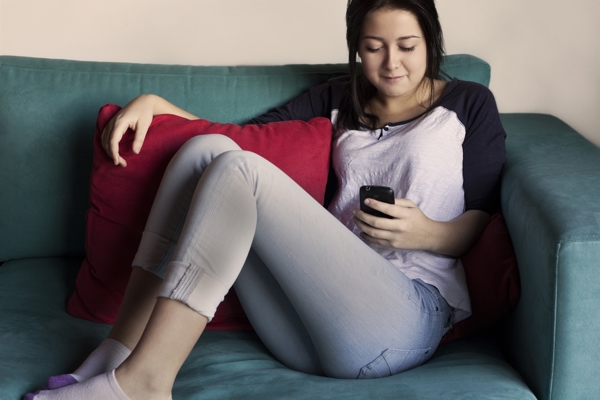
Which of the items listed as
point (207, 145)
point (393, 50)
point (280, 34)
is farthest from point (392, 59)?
point (280, 34)

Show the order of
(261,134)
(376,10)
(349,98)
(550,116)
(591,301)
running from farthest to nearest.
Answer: (550,116) < (349,98) < (261,134) < (376,10) < (591,301)

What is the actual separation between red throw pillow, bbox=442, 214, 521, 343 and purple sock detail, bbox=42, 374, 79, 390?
714mm

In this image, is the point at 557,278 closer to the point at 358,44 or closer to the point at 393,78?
the point at 393,78

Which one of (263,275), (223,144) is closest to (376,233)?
(263,275)

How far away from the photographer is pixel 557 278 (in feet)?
3.46

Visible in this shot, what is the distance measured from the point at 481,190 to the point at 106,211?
81 centimetres

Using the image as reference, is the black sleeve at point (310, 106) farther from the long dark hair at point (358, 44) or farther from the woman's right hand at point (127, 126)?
the woman's right hand at point (127, 126)

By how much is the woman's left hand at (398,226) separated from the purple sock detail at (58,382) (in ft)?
1.86

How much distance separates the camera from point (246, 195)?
3.63 ft

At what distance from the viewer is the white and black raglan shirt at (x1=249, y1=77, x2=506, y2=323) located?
4.36ft

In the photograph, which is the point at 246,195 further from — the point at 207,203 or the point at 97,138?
the point at 97,138

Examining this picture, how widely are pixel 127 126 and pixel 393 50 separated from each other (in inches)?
22.6

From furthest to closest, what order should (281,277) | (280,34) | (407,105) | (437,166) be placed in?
(280,34)
(407,105)
(437,166)
(281,277)

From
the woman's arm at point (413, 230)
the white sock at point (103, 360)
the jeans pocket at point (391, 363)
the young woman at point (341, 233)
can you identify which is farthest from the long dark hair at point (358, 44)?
the white sock at point (103, 360)
